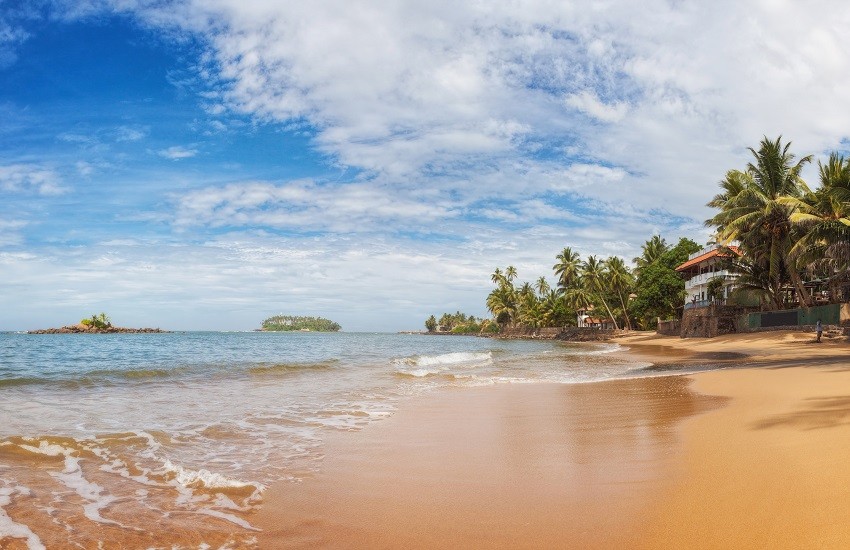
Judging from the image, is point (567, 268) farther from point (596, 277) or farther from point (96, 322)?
point (96, 322)

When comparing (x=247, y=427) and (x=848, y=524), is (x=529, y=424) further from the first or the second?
(x=848, y=524)

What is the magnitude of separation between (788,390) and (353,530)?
9243mm

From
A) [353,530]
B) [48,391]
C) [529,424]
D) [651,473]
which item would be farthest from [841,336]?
[48,391]

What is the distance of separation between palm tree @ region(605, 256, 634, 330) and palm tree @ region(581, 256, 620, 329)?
173cm

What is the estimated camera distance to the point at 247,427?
29.4 ft

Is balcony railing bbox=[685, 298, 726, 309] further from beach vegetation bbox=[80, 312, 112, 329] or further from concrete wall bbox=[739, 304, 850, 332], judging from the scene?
beach vegetation bbox=[80, 312, 112, 329]

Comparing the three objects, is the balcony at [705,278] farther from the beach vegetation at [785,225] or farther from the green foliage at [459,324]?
the green foliage at [459,324]

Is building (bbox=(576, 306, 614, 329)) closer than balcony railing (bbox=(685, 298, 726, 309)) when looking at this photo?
No

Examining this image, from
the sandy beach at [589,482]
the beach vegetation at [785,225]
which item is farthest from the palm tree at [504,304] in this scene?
the sandy beach at [589,482]

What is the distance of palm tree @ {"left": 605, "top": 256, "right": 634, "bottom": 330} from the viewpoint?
70350 millimetres

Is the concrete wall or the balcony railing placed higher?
the balcony railing

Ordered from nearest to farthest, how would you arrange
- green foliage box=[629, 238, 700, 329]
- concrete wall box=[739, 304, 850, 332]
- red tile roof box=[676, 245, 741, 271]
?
1. concrete wall box=[739, 304, 850, 332]
2. red tile roof box=[676, 245, 741, 271]
3. green foliage box=[629, 238, 700, 329]

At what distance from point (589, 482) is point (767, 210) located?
33640mm

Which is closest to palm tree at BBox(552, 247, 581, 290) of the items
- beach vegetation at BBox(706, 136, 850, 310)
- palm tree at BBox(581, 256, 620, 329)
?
palm tree at BBox(581, 256, 620, 329)
